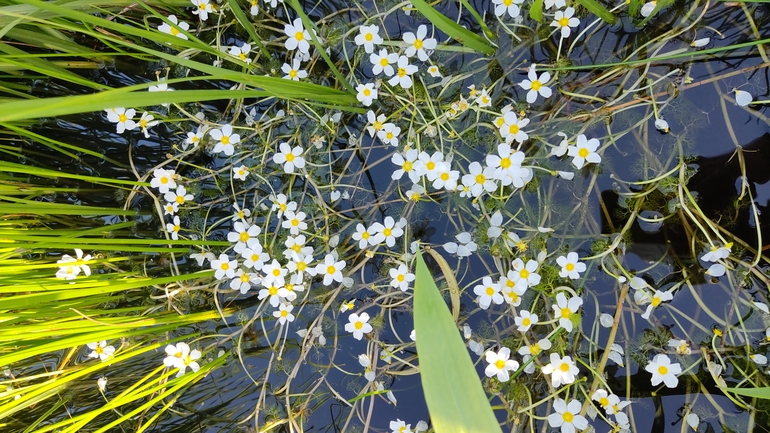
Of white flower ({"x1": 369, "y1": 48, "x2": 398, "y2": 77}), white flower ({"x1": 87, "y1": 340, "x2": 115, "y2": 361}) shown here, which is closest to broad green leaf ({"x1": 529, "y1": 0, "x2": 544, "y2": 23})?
white flower ({"x1": 369, "y1": 48, "x2": 398, "y2": 77})

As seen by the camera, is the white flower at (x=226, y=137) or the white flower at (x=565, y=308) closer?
the white flower at (x=565, y=308)

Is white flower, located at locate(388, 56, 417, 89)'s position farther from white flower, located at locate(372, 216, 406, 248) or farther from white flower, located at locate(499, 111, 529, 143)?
white flower, located at locate(372, 216, 406, 248)

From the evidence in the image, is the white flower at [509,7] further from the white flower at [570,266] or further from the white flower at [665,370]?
the white flower at [665,370]

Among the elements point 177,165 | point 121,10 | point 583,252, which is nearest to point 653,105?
point 583,252

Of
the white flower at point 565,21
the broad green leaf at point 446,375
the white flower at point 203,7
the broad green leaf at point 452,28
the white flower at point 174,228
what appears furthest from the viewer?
the white flower at point 174,228

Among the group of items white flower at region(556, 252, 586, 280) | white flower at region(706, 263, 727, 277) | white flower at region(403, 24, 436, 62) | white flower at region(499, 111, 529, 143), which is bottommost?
white flower at region(706, 263, 727, 277)

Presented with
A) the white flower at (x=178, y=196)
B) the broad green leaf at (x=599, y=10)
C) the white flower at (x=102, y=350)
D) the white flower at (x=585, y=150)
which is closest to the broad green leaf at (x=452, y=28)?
the broad green leaf at (x=599, y=10)
